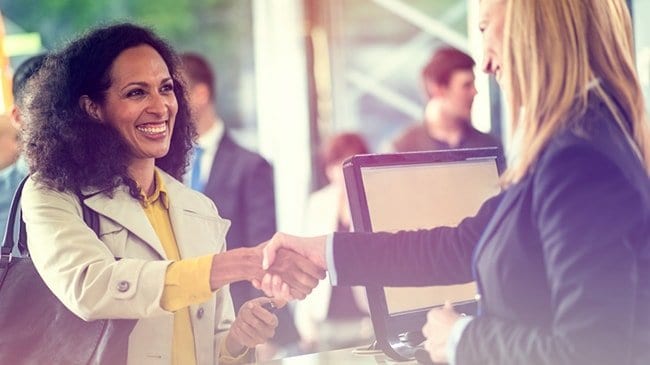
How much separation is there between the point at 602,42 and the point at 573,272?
30 centimetres

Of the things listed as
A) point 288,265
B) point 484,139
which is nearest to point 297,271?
point 288,265

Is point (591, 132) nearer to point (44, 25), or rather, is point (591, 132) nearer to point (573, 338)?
point (573, 338)

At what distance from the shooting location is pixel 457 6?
5.57m

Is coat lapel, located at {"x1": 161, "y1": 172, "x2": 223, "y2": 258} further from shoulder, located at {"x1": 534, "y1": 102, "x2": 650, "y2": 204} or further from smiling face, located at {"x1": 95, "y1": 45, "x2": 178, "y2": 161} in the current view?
shoulder, located at {"x1": 534, "y1": 102, "x2": 650, "y2": 204}

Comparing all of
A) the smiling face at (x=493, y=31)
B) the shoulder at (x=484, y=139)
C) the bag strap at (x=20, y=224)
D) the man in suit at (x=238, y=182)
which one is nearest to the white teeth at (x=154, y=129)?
the bag strap at (x=20, y=224)

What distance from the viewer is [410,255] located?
181 centimetres

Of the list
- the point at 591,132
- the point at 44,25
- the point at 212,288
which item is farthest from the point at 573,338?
the point at 44,25

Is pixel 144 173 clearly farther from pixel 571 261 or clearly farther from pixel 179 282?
pixel 571 261

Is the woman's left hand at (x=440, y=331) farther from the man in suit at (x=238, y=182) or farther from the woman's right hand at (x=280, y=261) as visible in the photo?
the man in suit at (x=238, y=182)

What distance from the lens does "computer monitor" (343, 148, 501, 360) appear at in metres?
1.91

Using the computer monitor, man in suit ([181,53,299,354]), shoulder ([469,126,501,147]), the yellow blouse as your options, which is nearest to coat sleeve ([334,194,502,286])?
the computer monitor

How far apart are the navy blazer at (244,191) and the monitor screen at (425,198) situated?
121cm

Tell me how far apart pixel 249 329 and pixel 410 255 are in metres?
0.29

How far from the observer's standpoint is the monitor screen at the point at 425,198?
6.32ft
